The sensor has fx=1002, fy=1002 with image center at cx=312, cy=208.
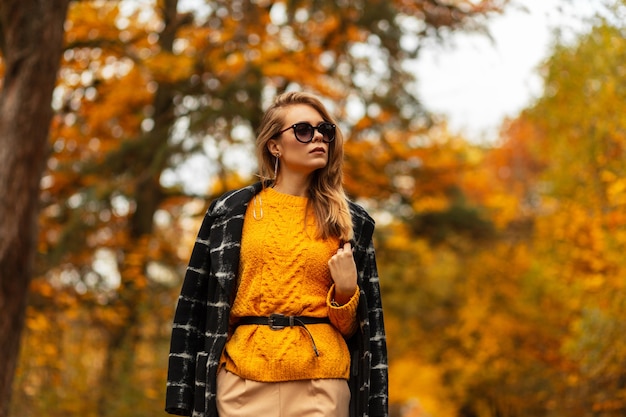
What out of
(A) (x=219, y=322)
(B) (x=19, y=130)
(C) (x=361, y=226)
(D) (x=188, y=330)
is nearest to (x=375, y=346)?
(C) (x=361, y=226)

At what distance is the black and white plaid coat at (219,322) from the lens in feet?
11.9

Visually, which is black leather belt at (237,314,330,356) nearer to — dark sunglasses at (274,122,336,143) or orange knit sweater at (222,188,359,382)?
orange knit sweater at (222,188,359,382)

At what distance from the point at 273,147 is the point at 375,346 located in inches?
34.5

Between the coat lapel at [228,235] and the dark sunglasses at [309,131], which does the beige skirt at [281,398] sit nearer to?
the coat lapel at [228,235]

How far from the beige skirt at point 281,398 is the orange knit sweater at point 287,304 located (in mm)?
32

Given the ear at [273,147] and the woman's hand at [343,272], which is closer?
the woman's hand at [343,272]

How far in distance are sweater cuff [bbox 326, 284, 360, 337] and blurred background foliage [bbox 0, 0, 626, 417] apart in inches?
183

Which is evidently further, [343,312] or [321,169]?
[321,169]

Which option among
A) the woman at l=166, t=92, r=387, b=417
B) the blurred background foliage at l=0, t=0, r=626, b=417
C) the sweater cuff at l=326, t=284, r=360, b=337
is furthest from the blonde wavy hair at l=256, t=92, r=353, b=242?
the blurred background foliage at l=0, t=0, r=626, b=417

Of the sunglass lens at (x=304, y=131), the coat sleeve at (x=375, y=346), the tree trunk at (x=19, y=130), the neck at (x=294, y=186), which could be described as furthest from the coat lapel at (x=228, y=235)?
the tree trunk at (x=19, y=130)

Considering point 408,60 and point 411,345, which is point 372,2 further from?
point 411,345

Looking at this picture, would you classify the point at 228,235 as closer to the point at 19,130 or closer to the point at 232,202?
the point at 232,202

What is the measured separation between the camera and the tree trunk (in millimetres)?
7902

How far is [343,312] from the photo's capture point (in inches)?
141
